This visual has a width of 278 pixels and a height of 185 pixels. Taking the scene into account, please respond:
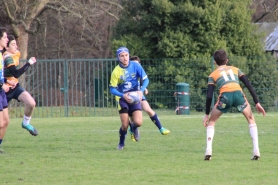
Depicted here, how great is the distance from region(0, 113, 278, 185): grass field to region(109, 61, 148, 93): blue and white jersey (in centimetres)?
104

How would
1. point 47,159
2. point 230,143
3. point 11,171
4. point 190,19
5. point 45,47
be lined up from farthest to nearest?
point 45,47
point 190,19
point 230,143
point 47,159
point 11,171

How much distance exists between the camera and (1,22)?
106 feet

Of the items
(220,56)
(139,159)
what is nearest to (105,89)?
(139,159)

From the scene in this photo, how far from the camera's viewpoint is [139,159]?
10.1m

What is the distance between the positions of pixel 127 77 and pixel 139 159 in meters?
1.98

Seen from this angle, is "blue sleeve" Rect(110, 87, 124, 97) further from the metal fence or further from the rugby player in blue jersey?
the metal fence

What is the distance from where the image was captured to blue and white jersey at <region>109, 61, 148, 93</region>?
1158cm

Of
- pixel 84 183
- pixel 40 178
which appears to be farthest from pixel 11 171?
pixel 84 183

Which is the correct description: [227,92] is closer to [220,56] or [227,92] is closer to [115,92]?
[220,56]

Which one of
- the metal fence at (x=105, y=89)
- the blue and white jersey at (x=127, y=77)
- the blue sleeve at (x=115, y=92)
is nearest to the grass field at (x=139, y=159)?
the blue sleeve at (x=115, y=92)

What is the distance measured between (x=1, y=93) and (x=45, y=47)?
26.4m

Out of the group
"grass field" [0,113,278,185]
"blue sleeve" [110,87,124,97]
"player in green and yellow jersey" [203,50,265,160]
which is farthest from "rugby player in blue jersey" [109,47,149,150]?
"player in green and yellow jersey" [203,50,265,160]

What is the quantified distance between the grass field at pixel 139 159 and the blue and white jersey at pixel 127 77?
104 centimetres

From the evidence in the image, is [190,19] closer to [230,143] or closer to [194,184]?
[230,143]
